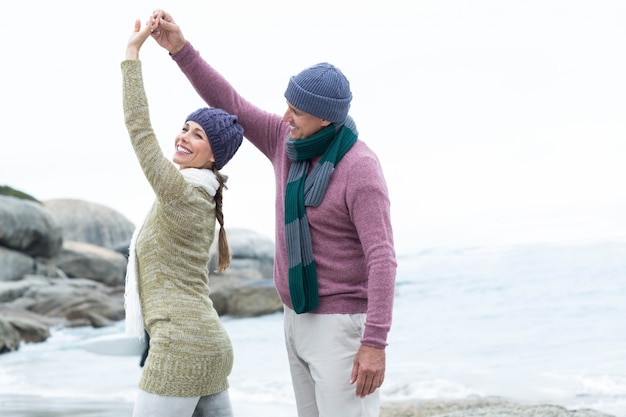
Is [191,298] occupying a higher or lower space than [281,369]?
higher

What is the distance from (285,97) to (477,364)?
30.7 feet

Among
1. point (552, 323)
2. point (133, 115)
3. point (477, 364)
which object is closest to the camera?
point (133, 115)

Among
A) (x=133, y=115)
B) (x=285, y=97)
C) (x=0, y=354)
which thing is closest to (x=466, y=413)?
(x=285, y=97)

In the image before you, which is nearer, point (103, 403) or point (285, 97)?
point (285, 97)

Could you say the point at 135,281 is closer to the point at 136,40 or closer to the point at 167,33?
the point at 136,40

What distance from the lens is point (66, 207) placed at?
68.0ft

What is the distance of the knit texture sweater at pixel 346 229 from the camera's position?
273 centimetres

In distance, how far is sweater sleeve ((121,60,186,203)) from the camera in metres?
2.61

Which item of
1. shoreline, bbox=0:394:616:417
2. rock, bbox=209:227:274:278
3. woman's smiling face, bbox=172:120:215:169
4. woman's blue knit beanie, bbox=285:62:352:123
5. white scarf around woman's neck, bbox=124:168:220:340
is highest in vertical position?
woman's blue knit beanie, bbox=285:62:352:123

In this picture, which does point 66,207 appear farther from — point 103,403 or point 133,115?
point 133,115

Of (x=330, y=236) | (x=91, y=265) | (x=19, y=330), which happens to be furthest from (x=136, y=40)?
(x=91, y=265)

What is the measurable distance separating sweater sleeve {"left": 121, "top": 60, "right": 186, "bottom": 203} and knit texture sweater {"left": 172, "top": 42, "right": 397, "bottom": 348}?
0.50 meters

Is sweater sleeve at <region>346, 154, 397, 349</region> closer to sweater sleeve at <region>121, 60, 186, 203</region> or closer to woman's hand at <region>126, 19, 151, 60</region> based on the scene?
sweater sleeve at <region>121, 60, 186, 203</region>

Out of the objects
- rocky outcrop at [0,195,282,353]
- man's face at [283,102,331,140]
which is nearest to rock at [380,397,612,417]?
man's face at [283,102,331,140]
